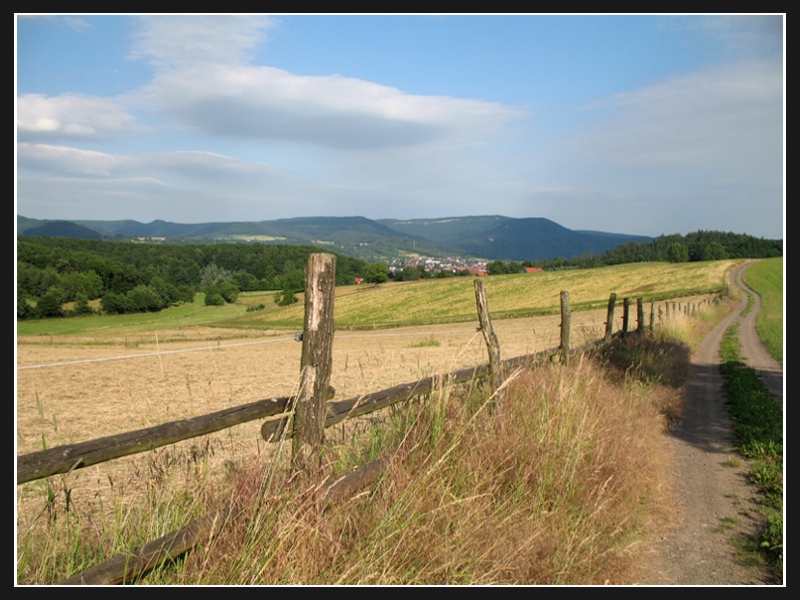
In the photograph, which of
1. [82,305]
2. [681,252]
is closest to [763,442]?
[82,305]

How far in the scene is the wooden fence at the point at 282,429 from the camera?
8.45 feet

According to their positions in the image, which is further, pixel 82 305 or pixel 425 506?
pixel 82 305

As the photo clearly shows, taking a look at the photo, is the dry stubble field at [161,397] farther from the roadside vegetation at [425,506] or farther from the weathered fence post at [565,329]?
the weathered fence post at [565,329]

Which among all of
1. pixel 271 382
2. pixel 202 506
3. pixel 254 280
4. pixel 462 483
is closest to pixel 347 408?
pixel 462 483

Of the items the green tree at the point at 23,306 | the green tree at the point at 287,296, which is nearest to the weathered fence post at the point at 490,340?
the green tree at the point at 287,296

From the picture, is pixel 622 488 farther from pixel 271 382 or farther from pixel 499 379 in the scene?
pixel 271 382

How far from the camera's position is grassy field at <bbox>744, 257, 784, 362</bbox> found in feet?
61.3

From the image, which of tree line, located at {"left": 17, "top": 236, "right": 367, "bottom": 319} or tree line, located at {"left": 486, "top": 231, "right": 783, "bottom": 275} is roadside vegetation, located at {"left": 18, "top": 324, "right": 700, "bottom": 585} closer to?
tree line, located at {"left": 17, "top": 236, "right": 367, "bottom": 319}

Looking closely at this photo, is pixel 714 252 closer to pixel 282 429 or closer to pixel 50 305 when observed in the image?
pixel 50 305

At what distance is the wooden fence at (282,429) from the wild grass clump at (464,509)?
143mm

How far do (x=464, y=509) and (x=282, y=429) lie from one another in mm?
1231

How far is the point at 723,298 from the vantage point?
44438mm

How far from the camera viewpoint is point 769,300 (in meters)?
45.3

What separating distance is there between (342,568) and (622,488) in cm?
→ 250
